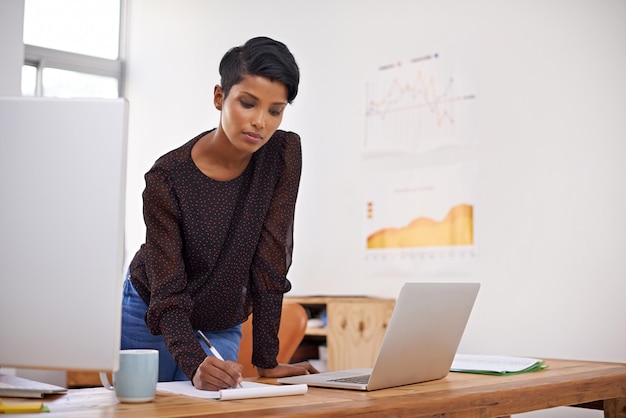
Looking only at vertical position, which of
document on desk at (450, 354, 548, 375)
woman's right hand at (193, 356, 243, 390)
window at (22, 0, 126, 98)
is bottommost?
document on desk at (450, 354, 548, 375)

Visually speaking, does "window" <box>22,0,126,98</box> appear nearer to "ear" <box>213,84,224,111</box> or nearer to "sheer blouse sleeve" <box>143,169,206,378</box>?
"ear" <box>213,84,224,111</box>

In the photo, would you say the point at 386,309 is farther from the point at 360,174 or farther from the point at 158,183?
the point at 158,183

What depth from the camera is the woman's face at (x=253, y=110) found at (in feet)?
4.83

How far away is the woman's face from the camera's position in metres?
1.47

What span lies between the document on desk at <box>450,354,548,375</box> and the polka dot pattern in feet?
1.45

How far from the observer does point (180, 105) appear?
5203 mm

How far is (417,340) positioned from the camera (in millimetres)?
1403

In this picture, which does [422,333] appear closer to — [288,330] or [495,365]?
[495,365]

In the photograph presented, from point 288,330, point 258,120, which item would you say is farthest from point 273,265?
point 288,330

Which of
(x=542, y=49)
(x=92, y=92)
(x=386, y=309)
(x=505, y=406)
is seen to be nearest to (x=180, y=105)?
(x=92, y=92)

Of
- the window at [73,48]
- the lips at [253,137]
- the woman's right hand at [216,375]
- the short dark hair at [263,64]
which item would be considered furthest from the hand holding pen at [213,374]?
the window at [73,48]

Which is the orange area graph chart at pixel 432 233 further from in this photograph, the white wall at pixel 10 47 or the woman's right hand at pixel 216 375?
the woman's right hand at pixel 216 375

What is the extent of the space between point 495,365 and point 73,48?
14.9 ft

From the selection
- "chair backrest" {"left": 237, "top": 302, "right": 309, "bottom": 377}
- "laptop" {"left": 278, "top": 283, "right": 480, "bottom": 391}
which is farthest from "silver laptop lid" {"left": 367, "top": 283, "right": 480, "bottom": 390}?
"chair backrest" {"left": 237, "top": 302, "right": 309, "bottom": 377}
